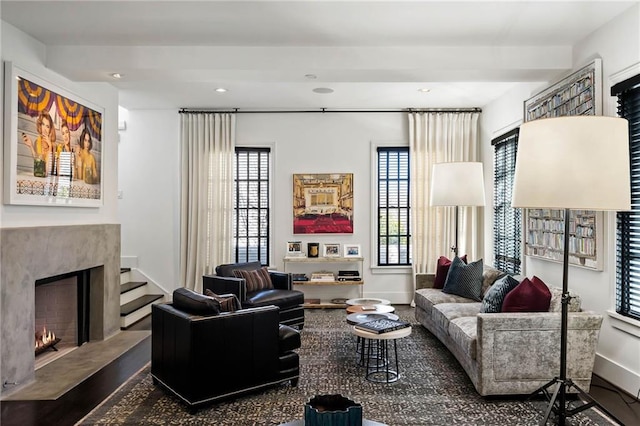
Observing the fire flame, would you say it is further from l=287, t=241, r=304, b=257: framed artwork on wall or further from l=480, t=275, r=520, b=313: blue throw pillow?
l=480, t=275, r=520, b=313: blue throw pillow

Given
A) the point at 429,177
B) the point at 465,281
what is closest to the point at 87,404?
the point at 465,281

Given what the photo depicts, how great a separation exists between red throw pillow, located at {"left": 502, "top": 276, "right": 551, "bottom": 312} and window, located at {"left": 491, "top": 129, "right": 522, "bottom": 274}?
1.89 meters

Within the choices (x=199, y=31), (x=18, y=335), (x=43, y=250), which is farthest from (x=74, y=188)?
(x=199, y=31)

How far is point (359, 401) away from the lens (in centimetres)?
322

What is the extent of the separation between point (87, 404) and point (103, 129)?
9.88 feet

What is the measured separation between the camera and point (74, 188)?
4.39m

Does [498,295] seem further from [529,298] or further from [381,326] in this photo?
[381,326]

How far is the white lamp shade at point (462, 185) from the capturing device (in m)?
5.01

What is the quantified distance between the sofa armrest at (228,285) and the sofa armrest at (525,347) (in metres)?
2.63

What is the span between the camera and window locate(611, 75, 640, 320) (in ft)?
10.8

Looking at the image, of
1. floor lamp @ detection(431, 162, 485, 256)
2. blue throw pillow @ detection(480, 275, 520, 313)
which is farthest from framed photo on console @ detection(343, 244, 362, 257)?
blue throw pillow @ detection(480, 275, 520, 313)

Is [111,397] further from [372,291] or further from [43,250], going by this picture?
[372,291]

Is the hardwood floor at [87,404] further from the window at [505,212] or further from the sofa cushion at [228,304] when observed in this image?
the window at [505,212]

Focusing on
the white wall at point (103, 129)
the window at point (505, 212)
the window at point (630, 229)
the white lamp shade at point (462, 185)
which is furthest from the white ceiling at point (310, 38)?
the window at point (505, 212)
